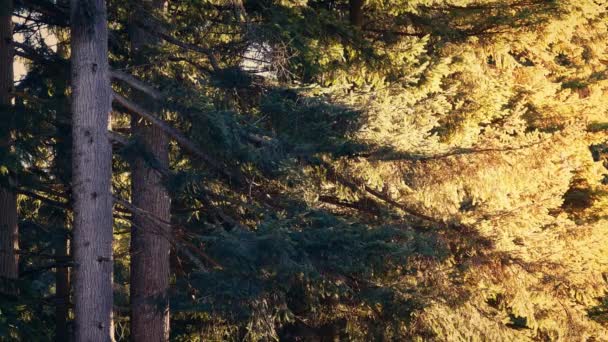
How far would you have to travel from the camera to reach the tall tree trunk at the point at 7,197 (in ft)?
33.2

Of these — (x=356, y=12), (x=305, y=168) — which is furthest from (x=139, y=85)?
(x=356, y=12)

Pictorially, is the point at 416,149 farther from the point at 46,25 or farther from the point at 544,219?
the point at 46,25

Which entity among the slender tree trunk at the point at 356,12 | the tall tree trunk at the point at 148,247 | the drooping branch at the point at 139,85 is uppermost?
the slender tree trunk at the point at 356,12

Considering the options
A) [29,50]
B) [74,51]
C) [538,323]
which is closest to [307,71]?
[74,51]

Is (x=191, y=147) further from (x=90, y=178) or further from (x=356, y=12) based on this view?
(x=356, y=12)

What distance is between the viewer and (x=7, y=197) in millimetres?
10508

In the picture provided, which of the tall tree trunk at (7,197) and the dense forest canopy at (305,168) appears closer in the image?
the dense forest canopy at (305,168)

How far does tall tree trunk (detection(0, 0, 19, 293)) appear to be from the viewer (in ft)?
33.2

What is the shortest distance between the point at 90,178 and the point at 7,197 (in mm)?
2514

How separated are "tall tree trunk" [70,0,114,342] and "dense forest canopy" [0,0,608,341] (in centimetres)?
2

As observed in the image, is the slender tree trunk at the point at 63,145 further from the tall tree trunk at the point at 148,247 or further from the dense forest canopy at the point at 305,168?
the tall tree trunk at the point at 148,247

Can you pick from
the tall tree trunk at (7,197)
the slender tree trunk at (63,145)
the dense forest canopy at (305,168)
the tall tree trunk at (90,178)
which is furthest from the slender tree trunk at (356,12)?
the tall tree trunk at (7,197)

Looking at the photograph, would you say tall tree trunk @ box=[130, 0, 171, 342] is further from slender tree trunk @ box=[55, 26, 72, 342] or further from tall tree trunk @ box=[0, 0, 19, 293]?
tall tree trunk @ box=[0, 0, 19, 293]

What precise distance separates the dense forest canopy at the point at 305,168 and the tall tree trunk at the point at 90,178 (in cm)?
2
